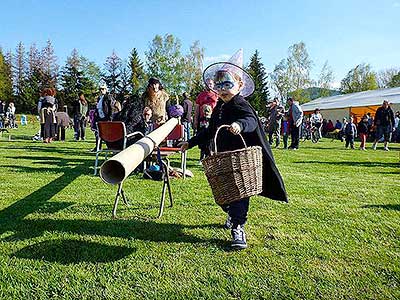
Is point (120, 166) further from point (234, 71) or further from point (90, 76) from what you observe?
point (90, 76)

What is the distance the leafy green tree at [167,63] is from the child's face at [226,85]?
54.0m

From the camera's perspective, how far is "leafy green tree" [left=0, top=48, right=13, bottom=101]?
57.9 metres

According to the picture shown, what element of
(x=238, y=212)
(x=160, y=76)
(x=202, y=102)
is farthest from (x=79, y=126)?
(x=160, y=76)

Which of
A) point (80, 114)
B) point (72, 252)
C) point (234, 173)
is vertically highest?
point (80, 114)

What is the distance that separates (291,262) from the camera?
3322mm

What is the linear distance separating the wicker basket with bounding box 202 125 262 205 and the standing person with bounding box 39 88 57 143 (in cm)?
1264

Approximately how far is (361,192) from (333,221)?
6.69ft

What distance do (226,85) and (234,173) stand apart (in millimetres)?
961

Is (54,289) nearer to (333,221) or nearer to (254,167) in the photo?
(254,167)

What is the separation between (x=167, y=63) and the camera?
57.9 meters

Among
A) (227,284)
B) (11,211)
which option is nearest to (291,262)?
(227,284)

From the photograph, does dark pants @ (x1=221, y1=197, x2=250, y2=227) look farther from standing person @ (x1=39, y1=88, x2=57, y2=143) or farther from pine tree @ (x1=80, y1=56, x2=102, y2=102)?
pine tree @ (x1=80, y1=56, x2=102, y2=102)

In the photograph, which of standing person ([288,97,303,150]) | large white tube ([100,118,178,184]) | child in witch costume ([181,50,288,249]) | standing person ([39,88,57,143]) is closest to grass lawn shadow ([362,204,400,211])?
child in witch costume ([181,50,288,249])

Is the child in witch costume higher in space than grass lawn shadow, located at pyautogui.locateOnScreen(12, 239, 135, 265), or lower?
higher
